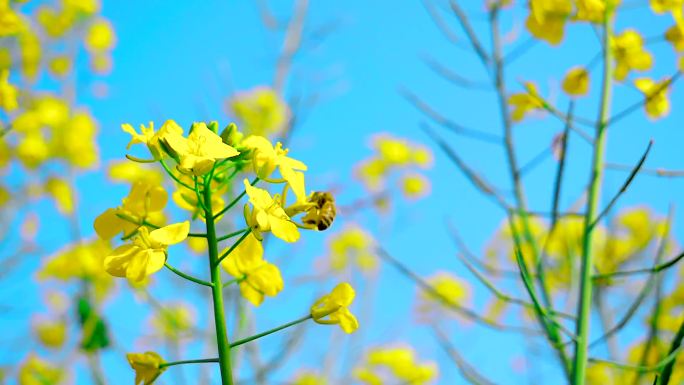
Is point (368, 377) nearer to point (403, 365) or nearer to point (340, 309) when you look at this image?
point (403, 365)

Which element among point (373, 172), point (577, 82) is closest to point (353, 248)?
point (373, 172)

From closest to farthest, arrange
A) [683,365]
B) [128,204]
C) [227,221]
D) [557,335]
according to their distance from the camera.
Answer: [128,204], [557,335], [683,365], [227,221]

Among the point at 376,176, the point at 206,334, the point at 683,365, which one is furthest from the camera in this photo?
the point at 376,176

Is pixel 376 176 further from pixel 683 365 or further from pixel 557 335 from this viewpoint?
pixel 557 335

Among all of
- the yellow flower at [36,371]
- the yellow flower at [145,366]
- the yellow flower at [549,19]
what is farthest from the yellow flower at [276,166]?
the yellow flower at [36,371]

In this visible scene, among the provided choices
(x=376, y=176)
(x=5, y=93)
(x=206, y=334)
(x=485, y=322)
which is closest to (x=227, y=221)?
(x=206, y=334)

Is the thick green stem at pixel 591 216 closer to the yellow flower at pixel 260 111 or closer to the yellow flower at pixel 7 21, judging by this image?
the yellow flower at pixel 7 21
